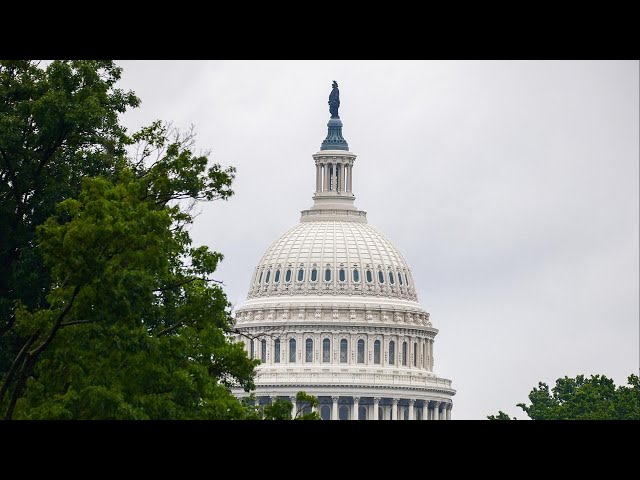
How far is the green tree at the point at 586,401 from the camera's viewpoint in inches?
5138

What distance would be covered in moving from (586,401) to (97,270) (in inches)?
4167

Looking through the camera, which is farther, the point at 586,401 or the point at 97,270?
the point at 586,401

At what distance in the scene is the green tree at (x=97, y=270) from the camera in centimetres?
3678

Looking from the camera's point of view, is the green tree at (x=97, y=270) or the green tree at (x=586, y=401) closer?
the green tree at (x=97, y=270)

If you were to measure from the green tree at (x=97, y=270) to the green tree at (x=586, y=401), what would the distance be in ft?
247

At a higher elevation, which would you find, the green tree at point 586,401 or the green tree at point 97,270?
the green tree at point 586,401

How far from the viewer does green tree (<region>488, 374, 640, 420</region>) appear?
428 ft

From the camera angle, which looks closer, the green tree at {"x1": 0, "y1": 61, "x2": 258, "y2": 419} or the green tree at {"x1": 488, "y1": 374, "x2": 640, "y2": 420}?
the green tree at {"x1": 0, "y1": 61, "x2": 258, "y2": 419}

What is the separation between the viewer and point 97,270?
1462 inches

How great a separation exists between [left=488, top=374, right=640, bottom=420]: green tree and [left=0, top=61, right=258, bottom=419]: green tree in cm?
7532
